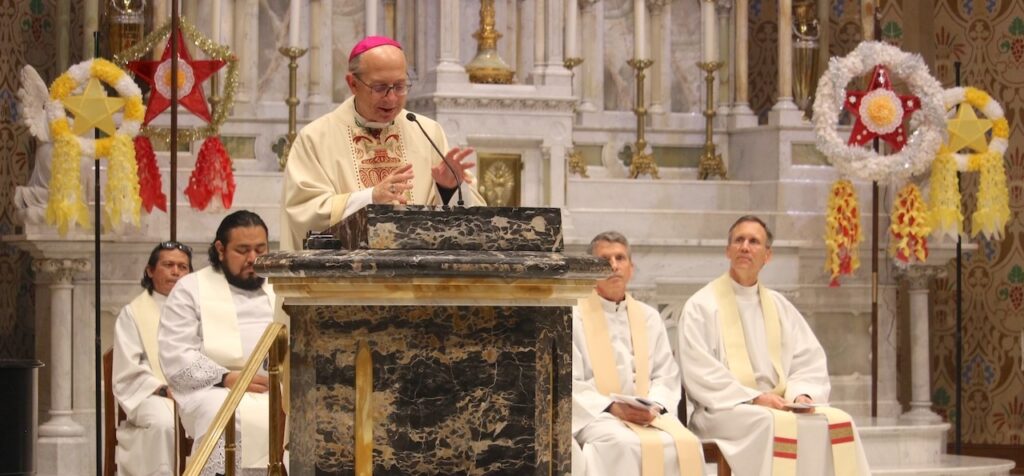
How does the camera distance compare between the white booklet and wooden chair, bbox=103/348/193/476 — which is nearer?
the white booklet

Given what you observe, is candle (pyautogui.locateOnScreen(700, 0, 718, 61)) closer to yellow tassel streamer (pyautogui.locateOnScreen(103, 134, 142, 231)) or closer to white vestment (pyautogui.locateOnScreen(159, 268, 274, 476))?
yellow tassel streamer (pyautogui.locateOnScreen(103, 134, 142, 231))

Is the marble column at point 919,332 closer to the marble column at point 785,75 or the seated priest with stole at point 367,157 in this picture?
the marble column at point 785,75

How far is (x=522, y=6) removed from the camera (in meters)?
11.2

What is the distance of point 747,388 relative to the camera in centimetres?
765

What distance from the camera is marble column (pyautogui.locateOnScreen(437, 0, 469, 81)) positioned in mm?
10438

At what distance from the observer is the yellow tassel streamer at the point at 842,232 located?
10.2 m

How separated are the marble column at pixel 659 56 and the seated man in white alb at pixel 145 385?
4.74 metres

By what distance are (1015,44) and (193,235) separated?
18.3 feet

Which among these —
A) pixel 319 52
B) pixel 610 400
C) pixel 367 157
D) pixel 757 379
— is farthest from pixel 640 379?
pixel 319 52

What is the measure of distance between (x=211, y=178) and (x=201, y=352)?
114 inches

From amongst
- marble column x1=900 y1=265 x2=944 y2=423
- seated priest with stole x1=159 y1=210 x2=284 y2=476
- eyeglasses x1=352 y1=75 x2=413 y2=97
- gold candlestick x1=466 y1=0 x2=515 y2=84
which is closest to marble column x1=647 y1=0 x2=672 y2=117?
gold candlestick x1=466 y1=0 x2=515 y2=84

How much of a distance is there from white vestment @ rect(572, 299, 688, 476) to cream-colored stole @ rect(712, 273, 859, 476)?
38cm

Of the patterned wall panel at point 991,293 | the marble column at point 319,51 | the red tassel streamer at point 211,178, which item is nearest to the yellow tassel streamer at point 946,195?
the patterned wall panel at point 991,293

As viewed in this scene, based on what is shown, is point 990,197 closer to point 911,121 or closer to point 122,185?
point 911,121
